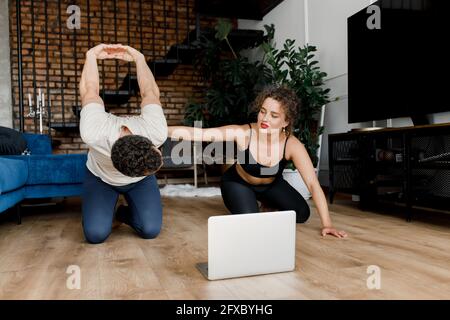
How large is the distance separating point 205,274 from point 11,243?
4.00 ft

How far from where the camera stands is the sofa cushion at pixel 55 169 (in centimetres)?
275

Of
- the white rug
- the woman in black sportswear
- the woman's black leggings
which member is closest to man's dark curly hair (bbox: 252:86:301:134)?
the woman in black sportswear

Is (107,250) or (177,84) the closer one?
(107,250)

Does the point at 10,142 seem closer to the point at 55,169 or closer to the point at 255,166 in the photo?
the point at 55,169

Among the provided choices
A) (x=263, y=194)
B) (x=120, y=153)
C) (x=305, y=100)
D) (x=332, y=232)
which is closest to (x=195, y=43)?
(x=305, y=100)

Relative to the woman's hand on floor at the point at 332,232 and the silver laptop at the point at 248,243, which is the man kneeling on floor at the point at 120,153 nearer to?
the silver laptop at the point at 248,243

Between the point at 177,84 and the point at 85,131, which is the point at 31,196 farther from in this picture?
the point at 177,84

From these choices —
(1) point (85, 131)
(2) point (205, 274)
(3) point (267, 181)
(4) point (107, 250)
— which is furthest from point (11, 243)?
(3) point (267, 181)

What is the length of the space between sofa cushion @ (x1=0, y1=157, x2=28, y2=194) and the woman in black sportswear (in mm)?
920

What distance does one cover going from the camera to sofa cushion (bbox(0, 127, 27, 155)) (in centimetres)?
298

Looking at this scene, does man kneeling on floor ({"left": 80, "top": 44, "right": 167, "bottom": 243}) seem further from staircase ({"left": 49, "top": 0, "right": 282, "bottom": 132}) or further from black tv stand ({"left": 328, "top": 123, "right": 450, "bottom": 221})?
staircase ({"left": 49, "top": 0, "right": 282, "bottom": 132})
